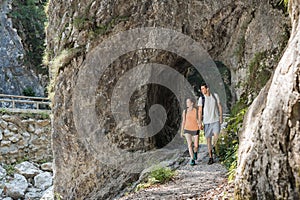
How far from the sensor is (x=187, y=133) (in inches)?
302

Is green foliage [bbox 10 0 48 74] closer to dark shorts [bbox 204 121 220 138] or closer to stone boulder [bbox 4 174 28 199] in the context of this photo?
stone boulder [bbox 4 174 28 199]

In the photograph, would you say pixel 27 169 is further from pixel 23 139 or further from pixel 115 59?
pixel 115 59

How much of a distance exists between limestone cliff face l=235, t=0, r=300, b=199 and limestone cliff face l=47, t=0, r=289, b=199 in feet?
19.2

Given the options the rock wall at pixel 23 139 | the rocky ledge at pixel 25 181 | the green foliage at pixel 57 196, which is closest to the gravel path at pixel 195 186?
the green foliage at pixel 57 196

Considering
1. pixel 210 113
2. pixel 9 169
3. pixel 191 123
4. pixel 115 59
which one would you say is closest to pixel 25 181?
pixel 9 169

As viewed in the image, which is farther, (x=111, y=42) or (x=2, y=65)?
(x=2, y=65)

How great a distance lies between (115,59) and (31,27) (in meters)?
15.4

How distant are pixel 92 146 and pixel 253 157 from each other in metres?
6.66

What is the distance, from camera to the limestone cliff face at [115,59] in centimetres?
948

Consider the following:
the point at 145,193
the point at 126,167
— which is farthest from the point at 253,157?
the point at 126,167

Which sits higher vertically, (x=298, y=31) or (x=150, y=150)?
(x=298, y=31)

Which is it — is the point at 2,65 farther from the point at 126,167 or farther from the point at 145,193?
the point at 145,193

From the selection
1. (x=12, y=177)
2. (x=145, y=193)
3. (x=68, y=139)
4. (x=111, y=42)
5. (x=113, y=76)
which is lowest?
(x=12, y=177)

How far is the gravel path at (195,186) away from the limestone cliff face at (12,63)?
15813mm
